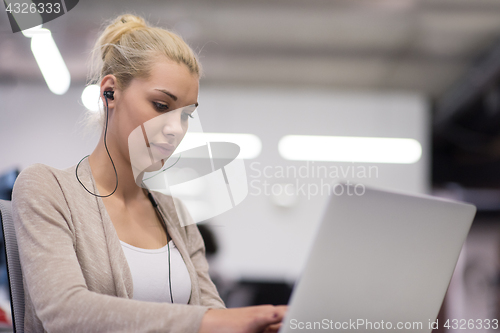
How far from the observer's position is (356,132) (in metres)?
3.64

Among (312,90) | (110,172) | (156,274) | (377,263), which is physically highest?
(312,90)

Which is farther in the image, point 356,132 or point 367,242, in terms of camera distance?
point 356,132

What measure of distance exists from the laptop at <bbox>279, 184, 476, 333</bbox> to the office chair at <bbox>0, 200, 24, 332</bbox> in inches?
23.3

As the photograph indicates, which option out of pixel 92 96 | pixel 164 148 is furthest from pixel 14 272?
pixel 92 96

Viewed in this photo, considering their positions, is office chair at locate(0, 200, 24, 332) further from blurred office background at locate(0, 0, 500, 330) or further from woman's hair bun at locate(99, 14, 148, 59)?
blurred office background at locate(0, 0, 500, 330)

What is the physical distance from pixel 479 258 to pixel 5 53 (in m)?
5.13

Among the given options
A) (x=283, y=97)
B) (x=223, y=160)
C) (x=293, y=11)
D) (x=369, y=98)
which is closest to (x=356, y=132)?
(x=369, y=98)

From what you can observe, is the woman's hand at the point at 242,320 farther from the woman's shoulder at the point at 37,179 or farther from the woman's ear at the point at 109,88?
the woman's ear at the point at 109,88

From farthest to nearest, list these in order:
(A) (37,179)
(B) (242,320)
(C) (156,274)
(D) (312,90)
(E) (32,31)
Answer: (D) (312,90)
(E) (32,31)
(C) (156,274)
(A) (37,179)
(B) (242,320)

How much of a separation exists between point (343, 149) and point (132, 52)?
2668 millimetres

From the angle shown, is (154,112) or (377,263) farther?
(154,112)

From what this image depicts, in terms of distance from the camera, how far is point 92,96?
4.00 ft

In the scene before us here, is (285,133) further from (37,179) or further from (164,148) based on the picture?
(37,179)

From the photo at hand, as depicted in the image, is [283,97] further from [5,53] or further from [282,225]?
[5,53]
